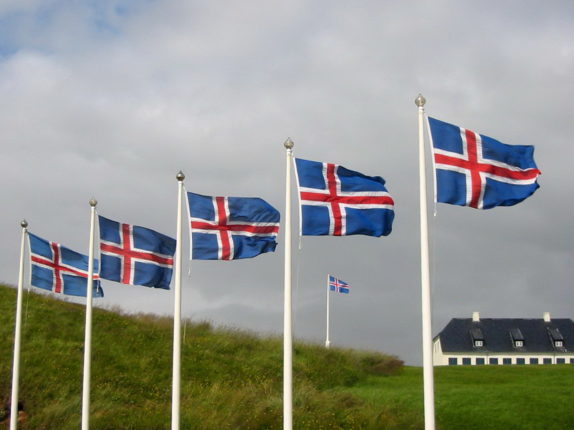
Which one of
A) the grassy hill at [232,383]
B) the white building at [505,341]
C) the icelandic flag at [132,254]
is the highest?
the white building at [505,341]

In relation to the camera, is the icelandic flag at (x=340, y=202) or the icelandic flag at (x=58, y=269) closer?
the icelandic flag at (x=340, y=202)

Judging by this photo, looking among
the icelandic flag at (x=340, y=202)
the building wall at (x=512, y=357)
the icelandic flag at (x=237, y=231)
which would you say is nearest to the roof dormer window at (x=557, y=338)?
the building wall at (x=512, y=357)

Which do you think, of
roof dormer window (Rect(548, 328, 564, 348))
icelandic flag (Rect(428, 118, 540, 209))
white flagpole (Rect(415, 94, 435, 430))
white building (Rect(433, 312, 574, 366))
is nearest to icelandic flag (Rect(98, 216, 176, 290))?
white flagpole (Rect(415, 94, 435, 430))

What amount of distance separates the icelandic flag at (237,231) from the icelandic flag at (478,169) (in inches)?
232

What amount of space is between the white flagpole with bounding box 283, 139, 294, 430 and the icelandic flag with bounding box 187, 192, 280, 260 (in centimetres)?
160

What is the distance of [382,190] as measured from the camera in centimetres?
1795

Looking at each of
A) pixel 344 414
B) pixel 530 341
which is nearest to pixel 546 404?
pixel 344 414

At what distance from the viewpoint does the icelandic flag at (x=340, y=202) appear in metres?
17.6

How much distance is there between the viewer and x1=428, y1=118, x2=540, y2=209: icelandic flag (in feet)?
51.1

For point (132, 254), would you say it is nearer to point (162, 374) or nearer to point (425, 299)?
point (425, 299)

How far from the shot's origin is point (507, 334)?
273ft

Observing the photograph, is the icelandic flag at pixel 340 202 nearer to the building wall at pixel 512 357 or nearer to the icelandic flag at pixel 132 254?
the icelandic flag at pixel 132 254

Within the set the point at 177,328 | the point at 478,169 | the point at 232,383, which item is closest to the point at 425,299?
the point at 478,169

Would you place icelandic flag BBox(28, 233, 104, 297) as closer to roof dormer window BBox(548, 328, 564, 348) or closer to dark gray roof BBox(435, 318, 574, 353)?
dark gray roof BBox(435, 318, 574, 353)
